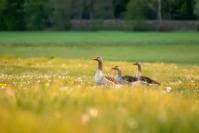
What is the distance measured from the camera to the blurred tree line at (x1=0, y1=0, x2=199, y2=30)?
474 feet

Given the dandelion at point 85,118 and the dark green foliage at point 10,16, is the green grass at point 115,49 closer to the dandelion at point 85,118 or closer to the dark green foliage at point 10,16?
the dandelion at point 85,118

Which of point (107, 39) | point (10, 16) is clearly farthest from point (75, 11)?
point (107, 39)

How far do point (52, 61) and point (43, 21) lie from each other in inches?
4530

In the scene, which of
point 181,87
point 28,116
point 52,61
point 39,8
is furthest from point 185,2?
point 28,116

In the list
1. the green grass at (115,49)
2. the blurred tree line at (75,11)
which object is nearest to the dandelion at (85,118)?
the green grass at (115,49)

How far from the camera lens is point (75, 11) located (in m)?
155

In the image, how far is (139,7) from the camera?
470 ft

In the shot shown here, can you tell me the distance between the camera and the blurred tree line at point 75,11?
474ft

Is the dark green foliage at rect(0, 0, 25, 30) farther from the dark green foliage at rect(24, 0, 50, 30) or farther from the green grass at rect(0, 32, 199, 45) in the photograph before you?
the green grass at rect(0, 32, 199, 45)

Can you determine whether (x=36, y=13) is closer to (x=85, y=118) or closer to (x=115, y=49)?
(x=115, y=49)

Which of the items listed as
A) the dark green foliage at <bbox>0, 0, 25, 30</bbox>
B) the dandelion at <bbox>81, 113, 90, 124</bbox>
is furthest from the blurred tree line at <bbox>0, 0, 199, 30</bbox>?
the dandelion at <bbox>81, 113, 90, 124</bbox>

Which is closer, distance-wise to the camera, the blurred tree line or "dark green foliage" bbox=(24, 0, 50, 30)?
the blurred tree line

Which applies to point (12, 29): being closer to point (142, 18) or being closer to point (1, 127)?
point (142, 18)

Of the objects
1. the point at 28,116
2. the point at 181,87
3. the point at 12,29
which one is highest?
the point at 28,116
